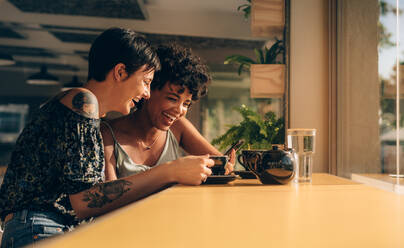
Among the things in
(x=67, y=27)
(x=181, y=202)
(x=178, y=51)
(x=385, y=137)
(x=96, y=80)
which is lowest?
(x=181, y=202)

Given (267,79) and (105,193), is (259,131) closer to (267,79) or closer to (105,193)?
(267,79)

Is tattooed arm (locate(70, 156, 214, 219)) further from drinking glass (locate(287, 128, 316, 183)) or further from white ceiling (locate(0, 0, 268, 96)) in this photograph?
white ceiling (locate(0, 0, 268, 96))

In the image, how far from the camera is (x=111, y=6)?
472 centimetres

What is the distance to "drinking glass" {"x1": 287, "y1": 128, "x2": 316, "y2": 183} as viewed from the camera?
4.49ft

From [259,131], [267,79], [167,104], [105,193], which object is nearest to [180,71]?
[167,104]

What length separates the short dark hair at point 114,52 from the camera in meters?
1.41

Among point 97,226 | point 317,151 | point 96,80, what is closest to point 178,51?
point 96,80

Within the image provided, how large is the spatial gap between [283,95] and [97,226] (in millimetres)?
1808

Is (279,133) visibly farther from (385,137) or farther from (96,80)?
(96,80)

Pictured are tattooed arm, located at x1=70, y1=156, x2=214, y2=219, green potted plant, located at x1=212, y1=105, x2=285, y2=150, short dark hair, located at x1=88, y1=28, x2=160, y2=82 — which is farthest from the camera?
green potted plant, located at x1=212, y1=105, x2=285, y2=150

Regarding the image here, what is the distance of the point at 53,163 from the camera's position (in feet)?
3.70

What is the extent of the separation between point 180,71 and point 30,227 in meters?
1.07

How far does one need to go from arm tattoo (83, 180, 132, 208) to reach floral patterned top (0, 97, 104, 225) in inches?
1.1

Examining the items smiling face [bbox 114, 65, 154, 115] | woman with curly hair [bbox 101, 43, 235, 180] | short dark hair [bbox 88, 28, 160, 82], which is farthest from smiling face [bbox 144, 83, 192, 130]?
short dark hair [bbox 88, 28, 160, 82]
